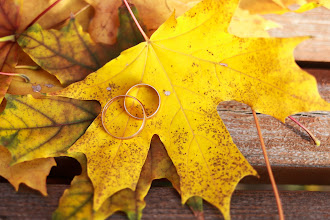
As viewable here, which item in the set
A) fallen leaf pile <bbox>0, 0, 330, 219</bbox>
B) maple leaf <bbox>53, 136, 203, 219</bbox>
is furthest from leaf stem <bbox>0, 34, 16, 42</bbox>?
maple leaf <bbox>53, 136, 203, 219</bbox>

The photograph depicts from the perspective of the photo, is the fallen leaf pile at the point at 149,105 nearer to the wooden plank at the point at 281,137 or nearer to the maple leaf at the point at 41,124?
the maple leaf at the point at 41,124

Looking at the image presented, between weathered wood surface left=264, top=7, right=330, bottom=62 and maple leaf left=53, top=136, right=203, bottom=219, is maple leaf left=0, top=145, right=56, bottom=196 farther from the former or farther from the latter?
weathered wood surface left=264, top=7, right=330, bottom=62

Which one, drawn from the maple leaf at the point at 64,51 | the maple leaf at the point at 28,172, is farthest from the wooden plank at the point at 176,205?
the maple leaf at the point at 64,51

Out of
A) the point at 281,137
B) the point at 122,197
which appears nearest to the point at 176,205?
the point at 122,197

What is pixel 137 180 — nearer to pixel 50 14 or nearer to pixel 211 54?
pixel 211 54

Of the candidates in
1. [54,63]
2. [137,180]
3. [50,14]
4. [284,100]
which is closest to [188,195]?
[137,180]

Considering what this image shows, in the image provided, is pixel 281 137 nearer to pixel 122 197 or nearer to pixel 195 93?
pixel 195 93
